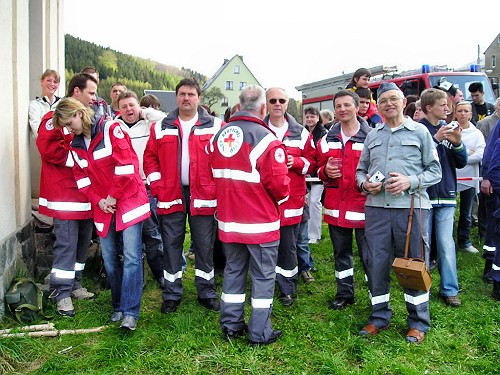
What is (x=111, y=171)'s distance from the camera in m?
4.28

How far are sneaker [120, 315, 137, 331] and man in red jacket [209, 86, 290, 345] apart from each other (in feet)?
2.62

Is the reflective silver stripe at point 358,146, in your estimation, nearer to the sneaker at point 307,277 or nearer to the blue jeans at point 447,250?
the blue jeans at point 447,250

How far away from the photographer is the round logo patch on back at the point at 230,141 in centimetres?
387

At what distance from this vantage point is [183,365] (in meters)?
3.67

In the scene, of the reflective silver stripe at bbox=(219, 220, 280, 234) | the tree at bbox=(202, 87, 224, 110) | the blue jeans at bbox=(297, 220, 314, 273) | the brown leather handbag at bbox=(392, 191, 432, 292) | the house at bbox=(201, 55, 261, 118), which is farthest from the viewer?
the house at bbox=(201, 55, 261, 118)

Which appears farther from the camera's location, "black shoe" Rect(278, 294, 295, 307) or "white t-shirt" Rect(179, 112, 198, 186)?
"black shoe" Rect(278, 294, 295, 307)

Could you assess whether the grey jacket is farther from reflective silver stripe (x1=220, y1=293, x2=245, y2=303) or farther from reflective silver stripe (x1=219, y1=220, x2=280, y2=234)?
reflective silver stripe (x1=220, y1=293, x2=245, y2=303)

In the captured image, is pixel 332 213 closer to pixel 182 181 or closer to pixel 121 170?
pixel 182 181

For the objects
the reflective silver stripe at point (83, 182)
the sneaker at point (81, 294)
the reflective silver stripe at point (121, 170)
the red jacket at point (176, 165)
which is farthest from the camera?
the sneaker at point (81, 294)

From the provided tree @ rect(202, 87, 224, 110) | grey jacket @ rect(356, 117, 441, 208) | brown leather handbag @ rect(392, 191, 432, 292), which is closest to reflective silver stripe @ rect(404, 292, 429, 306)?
brown leather handbag @ rect(392, 191, 432, 292)

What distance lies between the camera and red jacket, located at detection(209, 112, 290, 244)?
3814 mm

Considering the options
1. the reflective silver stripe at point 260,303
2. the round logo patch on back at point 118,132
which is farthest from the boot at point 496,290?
the round logo patch on back at point 118,132

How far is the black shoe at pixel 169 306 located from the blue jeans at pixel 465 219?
4270 mm

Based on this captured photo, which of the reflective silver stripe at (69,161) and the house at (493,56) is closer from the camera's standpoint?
the reflective silver stripe at (69,161)
